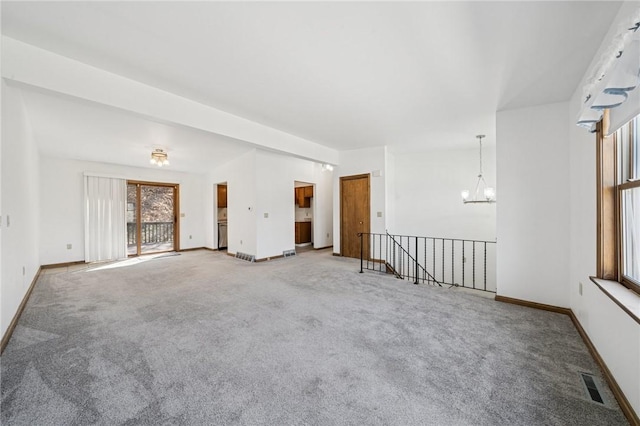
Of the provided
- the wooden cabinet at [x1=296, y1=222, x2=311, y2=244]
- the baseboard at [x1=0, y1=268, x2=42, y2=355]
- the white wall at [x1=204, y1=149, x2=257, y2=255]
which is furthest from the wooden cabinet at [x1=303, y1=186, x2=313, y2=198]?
the baseboard at [x1=0, y1=268, x2=42, y2=355]

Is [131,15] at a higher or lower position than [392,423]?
higher

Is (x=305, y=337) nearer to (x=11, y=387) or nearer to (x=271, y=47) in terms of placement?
(x=11, y=387)

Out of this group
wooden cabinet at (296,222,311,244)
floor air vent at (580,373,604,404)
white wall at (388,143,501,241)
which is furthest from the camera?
wooden cabinet at (296,222,311,244)

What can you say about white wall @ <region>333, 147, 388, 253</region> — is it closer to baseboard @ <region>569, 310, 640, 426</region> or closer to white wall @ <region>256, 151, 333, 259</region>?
white wall @ <region>256, 151, 333, 259</region>

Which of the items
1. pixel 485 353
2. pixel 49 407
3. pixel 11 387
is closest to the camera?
pixel 49 407

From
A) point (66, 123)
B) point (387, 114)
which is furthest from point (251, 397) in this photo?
point (66, 123)

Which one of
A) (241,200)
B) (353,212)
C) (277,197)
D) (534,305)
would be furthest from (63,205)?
(534,305)

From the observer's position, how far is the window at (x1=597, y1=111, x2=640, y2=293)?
1.78m

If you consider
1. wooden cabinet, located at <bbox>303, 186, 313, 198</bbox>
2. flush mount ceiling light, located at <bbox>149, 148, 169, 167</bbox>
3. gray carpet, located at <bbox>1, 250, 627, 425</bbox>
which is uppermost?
flush mount ceiling light, located at <bbox>149, 148, 169, 167</bbox>

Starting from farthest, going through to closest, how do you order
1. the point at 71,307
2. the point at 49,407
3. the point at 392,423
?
the point at 71,307
the point at 49,407
the point at 392,423

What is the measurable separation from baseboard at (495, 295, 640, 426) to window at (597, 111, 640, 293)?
623mm

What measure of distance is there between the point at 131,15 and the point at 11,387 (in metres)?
2.76

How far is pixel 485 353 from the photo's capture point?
2061mm

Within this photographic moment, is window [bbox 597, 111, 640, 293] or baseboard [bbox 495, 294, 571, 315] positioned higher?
window [bbox 597, 111, 640, 293]
